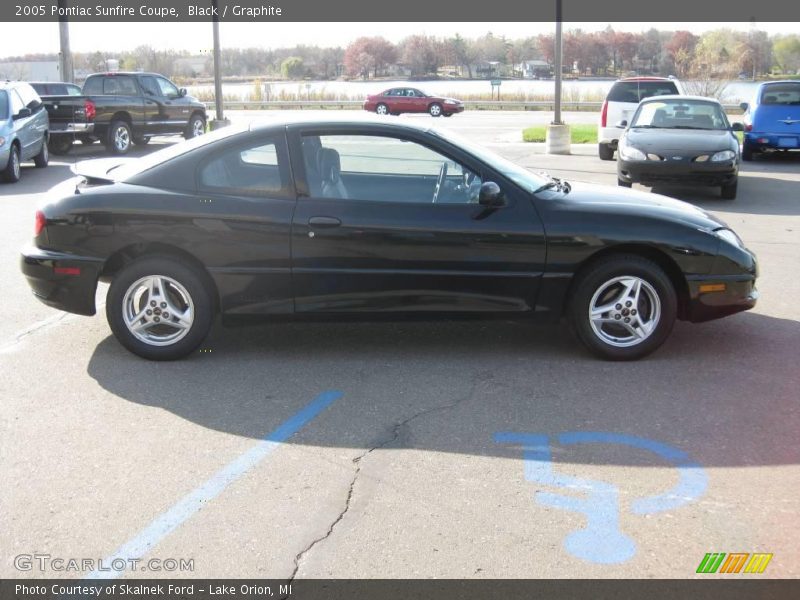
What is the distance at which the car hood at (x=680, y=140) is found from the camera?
12953 millimetres

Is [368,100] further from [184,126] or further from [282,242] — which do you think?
[282,242]

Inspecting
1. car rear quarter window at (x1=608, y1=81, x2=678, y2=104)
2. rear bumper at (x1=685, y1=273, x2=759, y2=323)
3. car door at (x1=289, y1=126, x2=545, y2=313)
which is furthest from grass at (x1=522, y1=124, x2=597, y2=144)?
car door at (x1=289, y1=126, x2=545, y2=313)

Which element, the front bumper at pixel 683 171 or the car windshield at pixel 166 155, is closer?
the car windshield at pixel 166 155

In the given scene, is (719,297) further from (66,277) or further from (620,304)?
(66,277)

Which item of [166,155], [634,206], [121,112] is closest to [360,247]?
[166,155]

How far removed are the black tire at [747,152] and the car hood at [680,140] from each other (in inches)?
201

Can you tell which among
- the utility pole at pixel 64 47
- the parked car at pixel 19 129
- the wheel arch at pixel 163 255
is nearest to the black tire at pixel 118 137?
the parked car at pixel 19 129

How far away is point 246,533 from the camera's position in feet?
12.2

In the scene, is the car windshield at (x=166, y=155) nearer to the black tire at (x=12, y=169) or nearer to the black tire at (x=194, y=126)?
the black tire at (x=12, y=169)

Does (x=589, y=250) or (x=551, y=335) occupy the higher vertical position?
(x=589, y=250)
